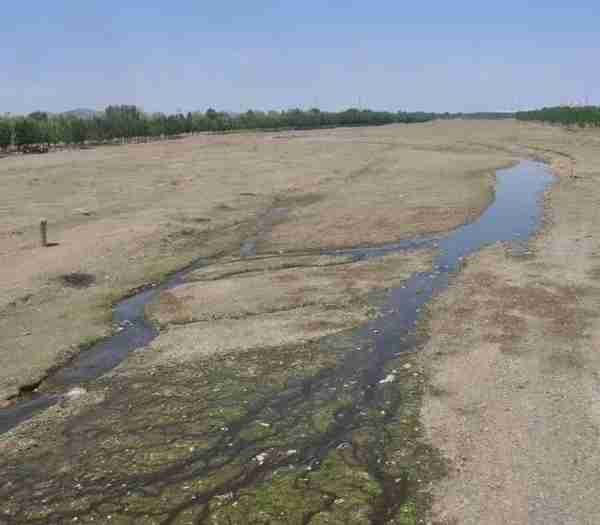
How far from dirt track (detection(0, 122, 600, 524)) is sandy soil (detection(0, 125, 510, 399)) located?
20 centimetres

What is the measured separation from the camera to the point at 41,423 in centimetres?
1368

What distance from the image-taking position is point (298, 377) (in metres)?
15.7

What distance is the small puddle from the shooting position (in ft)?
51.2

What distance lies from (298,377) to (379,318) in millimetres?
4969

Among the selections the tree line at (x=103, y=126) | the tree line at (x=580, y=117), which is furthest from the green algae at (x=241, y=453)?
the tree line at (x=580, y=117)

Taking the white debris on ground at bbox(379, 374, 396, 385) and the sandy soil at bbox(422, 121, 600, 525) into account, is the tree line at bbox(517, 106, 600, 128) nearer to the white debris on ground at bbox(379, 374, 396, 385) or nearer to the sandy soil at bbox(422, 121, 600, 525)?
the sandy soil at bbox(422, 121, 600, 525)

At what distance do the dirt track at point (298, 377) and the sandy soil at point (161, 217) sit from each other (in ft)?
0.65

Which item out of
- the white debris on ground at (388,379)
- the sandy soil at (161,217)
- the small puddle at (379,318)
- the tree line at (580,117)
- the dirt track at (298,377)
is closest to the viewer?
the dirt track at (298,377)

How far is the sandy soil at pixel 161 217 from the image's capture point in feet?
68.2

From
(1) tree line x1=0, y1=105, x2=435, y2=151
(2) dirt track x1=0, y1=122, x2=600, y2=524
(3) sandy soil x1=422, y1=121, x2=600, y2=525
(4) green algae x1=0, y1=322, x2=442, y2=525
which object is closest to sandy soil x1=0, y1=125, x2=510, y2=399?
(2) dirt track x1=0, y1=122, x2=600, y2=524

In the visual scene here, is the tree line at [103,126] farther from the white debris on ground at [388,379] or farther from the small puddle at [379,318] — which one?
the white debris on ground at [388,379]

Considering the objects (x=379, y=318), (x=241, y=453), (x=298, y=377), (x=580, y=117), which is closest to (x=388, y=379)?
(x=298, y=377)

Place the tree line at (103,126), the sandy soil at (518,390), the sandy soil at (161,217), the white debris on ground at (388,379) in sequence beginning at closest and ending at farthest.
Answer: the sandy soil at (518,390) → the white debris on ground at (388,379) → the sandy soil at (161,217) → the tree line at (103,126)

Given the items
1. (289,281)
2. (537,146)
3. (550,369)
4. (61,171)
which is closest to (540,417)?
(550,369)
